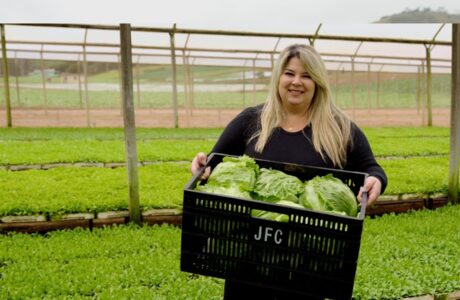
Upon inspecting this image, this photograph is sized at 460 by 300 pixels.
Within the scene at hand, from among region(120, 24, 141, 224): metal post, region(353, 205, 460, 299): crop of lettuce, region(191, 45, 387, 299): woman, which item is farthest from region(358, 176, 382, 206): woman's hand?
region(120, 24, 141, 224): metal post

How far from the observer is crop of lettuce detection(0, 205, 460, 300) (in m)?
3.28

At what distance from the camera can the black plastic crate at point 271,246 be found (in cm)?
166

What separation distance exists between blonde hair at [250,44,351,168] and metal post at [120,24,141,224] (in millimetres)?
2284

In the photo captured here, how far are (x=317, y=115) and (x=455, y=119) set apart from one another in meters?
3.77

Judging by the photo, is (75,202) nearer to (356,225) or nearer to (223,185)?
(223,185)

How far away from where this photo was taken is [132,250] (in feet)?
13.2

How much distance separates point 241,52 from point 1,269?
481 inches

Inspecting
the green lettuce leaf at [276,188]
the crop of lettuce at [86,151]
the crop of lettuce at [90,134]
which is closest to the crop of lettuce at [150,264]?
the green lettuce leaf at [276,188]

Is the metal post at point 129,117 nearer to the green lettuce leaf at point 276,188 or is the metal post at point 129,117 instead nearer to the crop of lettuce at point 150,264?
the crop of lettuce at point 150,264

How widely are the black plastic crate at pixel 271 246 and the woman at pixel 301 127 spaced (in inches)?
27.5

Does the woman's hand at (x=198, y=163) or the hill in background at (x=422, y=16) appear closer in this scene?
the hill in background at (x=422, y=16)

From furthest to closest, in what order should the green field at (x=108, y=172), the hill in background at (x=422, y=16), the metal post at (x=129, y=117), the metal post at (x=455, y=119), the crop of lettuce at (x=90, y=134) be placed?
the crop of lettuce at (x=90, y=134)
the metal post at (x=455, y=119)
the green field at (x=108, y=172)
the metal post at (x=129, y=117)
the hill in background at (x=422, y=16)

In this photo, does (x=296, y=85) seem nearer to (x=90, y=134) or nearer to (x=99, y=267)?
(x=99, y=267)

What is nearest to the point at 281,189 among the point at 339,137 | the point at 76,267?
the point at 339,137
